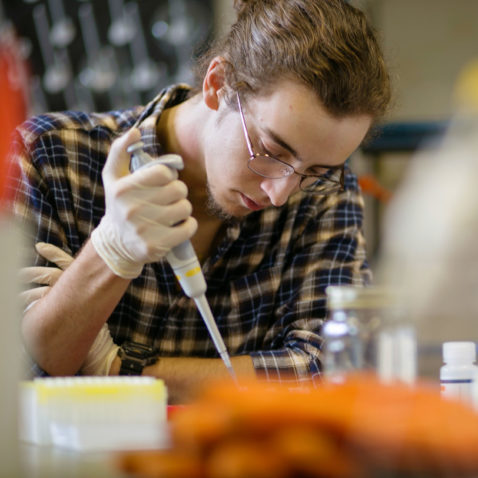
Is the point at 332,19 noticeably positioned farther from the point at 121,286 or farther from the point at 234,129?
the point at 121,286

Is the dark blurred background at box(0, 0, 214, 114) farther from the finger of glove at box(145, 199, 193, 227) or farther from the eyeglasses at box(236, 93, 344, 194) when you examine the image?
the finger of glove at box(145, 199, 193, 227)

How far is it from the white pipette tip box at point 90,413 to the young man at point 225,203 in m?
0.63

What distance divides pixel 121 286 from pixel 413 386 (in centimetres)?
102

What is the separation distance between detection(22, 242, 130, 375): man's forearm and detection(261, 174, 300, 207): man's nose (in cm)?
35

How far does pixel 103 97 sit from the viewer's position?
11.0 ft

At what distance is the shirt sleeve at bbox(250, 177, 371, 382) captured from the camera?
171 centimetres

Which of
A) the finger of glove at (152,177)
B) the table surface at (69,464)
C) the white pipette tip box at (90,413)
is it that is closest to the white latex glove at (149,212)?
the finger of glove at (152,177)

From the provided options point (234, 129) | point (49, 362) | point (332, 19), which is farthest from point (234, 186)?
point (49, 362)

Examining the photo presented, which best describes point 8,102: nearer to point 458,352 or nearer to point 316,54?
point 458,352

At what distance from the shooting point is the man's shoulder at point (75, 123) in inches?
70.8

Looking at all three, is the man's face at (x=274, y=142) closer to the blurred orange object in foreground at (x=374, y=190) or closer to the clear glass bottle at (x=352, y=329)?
the clear glass bottle at (x=352, y=329)

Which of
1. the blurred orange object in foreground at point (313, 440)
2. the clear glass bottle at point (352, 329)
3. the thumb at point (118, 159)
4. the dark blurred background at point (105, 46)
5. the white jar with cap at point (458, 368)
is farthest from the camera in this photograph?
the dark blurred background at point (105, 46)

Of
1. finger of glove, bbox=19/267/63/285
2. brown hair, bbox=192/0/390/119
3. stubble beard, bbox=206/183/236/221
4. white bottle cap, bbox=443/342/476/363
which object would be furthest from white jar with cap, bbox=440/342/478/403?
finger of glove, bbox=19/267/63/285

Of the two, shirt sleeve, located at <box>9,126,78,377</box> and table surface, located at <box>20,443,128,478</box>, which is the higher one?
shirt sleeve, located at <box>9,126,78,377</box>
